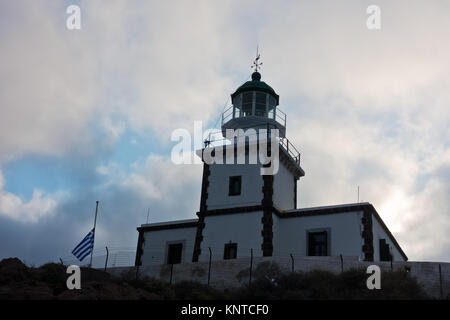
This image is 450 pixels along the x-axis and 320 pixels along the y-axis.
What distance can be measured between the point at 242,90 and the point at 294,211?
9.00 meters

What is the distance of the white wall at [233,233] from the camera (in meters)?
32.4

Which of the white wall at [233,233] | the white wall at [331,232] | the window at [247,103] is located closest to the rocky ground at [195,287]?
the white wall at [233,233]

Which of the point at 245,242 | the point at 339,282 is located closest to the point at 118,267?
the point at 245,242

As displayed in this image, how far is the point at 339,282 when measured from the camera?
2562 cm

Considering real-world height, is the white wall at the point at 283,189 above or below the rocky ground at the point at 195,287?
above

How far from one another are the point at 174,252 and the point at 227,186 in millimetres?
5456

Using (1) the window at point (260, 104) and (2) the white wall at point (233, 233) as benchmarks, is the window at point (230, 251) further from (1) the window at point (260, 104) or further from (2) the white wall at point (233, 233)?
(1) the window at point (260, 104)

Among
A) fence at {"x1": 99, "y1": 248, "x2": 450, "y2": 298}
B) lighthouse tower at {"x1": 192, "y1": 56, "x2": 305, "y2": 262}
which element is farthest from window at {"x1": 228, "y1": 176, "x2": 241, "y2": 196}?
fence at {"x1": 99, "y1": 248, "x2": 450, "y2": 298}

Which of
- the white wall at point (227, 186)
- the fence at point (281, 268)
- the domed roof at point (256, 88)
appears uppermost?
the domed roof at point (256, 88)

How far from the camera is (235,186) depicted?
3481cm
